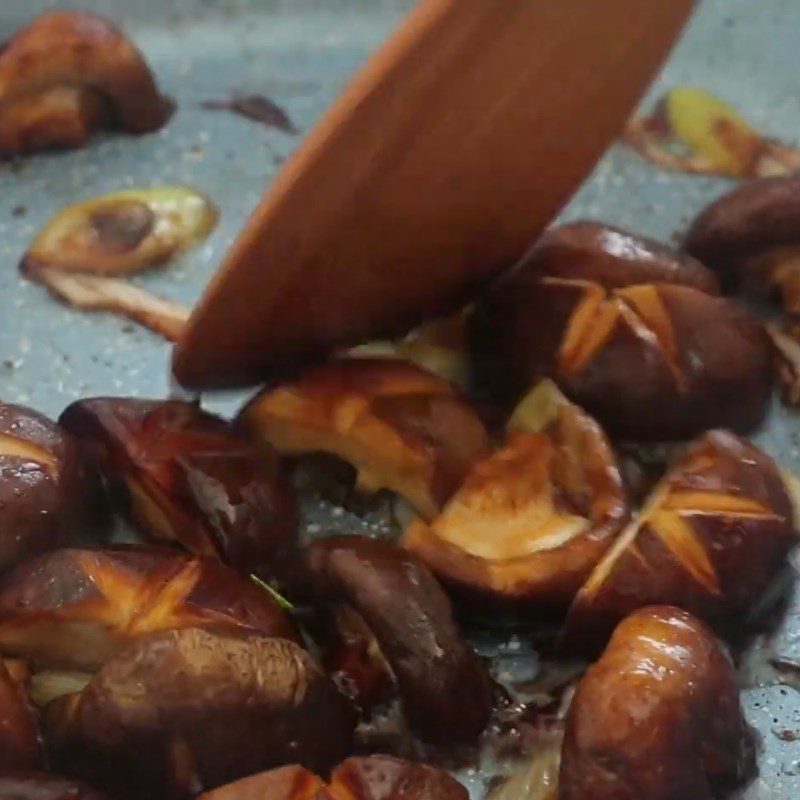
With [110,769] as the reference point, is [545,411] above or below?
above

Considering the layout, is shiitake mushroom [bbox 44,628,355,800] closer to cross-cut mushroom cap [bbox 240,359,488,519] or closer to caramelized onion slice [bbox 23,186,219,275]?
cross-cut mushroom cap [bbox 240,359,488,519]

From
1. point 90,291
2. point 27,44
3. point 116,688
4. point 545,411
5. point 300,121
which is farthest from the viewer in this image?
point 300,121

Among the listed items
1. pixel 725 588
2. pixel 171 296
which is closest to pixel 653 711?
pixel 725 588

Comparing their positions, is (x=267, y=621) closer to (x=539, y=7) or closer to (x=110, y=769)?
(x=110, y=769)

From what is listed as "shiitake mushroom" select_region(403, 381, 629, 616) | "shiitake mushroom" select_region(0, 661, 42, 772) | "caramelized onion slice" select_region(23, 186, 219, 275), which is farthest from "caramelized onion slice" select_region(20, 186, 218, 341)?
"shiitake mushroom" select_region(0, 661, 42, 772)

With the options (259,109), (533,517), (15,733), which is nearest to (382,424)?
(533,517)
